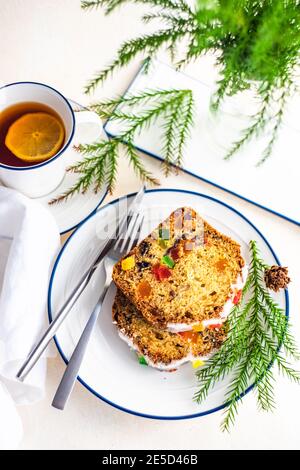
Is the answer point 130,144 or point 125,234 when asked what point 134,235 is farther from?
point 130,144

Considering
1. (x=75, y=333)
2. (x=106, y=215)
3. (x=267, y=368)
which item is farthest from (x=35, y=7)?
(x=267, y=368)

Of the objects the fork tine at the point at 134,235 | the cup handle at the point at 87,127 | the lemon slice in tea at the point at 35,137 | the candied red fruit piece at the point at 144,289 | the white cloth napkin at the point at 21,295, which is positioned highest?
the cup handle at the point at 87,127

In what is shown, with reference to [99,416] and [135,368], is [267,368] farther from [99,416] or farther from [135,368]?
[99,416]

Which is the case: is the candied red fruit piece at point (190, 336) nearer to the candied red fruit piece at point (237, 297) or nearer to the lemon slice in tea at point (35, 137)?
the candied red fruit piece at point (237, 297)

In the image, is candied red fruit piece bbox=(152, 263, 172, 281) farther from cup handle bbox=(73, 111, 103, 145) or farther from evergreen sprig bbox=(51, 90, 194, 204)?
cup handle bbox=(73, 111, 103, 145)

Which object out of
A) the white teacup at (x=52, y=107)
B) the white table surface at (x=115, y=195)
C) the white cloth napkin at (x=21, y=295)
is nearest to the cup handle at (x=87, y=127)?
the white teacup at (x=52, y=107)

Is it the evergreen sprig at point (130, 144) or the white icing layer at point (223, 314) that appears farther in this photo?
the evergreen sprig at point (130, 144)

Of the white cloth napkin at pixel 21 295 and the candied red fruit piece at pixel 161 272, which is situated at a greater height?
the candied red fruit piece at pixel 161 272
